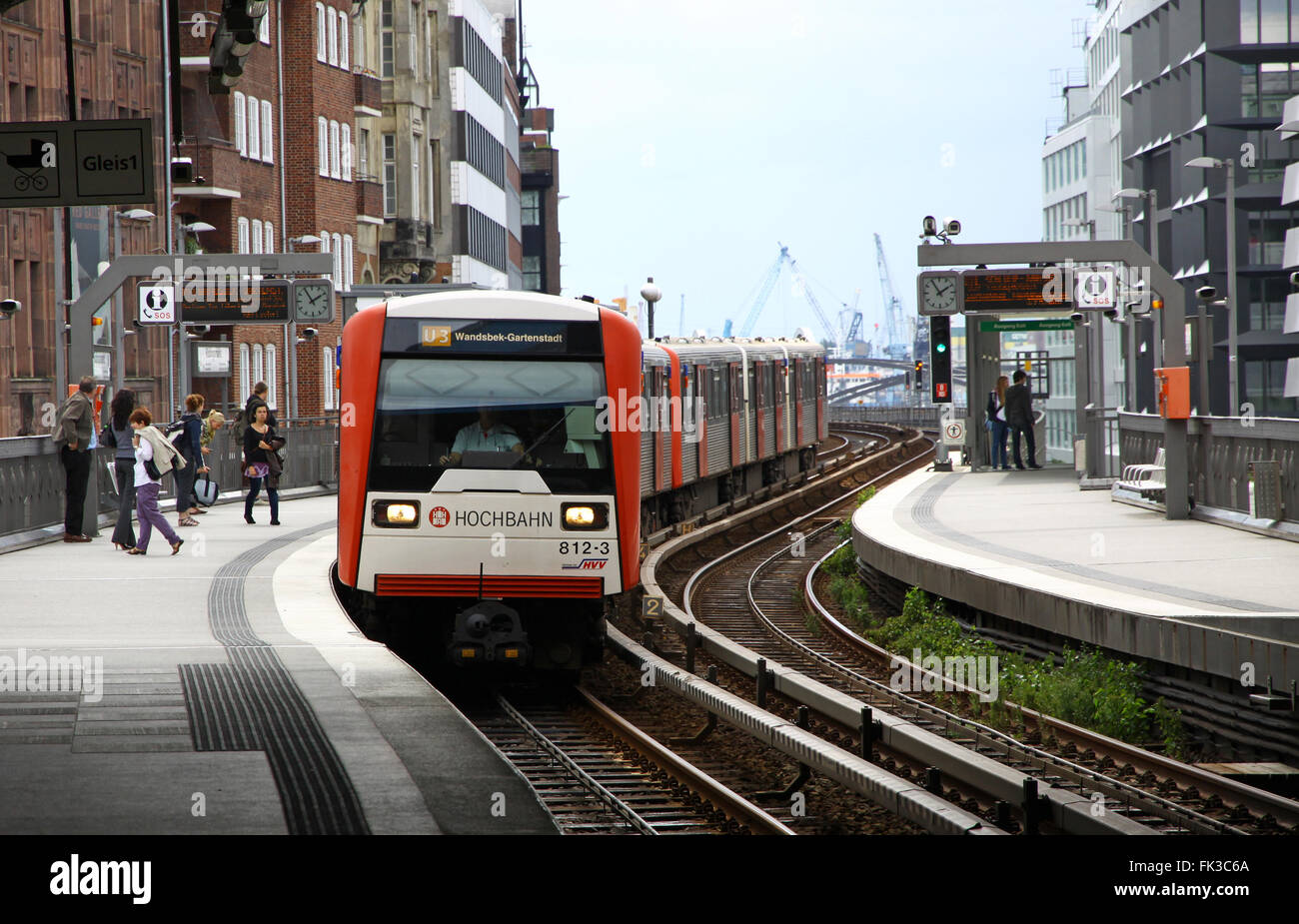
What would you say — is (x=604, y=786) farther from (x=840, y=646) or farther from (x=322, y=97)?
(x=322, y=97)

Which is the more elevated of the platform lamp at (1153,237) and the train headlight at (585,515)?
the platform lamp at (1153,237)

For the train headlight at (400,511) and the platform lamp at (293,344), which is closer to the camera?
the train headlight at (400,511)

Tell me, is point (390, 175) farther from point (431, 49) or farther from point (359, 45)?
→ point (431, 49)

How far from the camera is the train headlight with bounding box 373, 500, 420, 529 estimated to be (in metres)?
12.6

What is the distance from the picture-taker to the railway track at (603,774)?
30.8 ft

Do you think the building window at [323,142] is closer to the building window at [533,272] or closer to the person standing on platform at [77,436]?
the person standing on platform at [77,436]

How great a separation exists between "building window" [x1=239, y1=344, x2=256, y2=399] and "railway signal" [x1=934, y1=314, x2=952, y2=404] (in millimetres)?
26681

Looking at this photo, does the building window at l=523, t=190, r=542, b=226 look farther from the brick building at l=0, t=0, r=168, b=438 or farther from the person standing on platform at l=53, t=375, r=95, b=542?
the person standing on platform at l=53, t=375, r=95, b=542

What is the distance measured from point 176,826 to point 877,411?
11279 centimetres

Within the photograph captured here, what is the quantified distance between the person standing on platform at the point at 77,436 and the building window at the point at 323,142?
39.2 m

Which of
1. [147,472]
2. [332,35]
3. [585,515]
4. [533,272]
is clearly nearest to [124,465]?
[147,472]

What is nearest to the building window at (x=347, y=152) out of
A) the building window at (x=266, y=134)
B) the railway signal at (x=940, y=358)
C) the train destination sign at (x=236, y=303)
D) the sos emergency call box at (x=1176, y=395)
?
the building window at (x=266, y=134)

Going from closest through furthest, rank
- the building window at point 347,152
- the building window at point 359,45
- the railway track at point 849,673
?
the railway track at point 849,673 → the building window at point 347,152 → the building window at point 359,45
